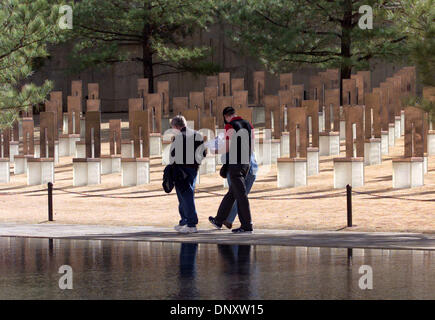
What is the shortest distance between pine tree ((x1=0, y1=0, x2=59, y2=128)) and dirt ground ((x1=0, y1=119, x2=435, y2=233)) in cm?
180

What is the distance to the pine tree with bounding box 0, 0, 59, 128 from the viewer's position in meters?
22.8

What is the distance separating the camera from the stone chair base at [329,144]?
2441cm

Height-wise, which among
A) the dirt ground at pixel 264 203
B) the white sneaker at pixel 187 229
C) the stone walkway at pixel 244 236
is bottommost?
the stone walkway at pixel 244 236

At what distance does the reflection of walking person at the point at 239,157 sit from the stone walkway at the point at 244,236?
1.29 ft

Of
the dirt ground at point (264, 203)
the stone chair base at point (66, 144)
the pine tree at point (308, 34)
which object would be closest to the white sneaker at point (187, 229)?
A: the dirt ground at point (264, 203)

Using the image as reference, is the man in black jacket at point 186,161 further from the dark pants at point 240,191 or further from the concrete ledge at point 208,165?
the concrete ledge at point 208,165

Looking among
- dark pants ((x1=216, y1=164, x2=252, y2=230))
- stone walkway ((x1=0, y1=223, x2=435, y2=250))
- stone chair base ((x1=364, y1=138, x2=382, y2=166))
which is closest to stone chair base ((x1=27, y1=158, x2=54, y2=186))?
stone walkway ((x1=0, y1=223, x2=435, y2=250))

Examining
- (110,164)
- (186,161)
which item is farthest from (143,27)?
(186,161)

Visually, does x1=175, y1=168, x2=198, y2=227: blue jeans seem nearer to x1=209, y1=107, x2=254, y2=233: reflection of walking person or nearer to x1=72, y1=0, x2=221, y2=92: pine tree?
x1=209, y1=107, x2=254, y2=233: reflection of walking person

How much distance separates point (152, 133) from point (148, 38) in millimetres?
8986

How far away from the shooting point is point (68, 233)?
51.3ft

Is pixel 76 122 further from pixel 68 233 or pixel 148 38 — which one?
pixel 68 233

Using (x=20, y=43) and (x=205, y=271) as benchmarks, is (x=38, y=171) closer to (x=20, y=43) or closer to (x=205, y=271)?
(x=20, y=43)
